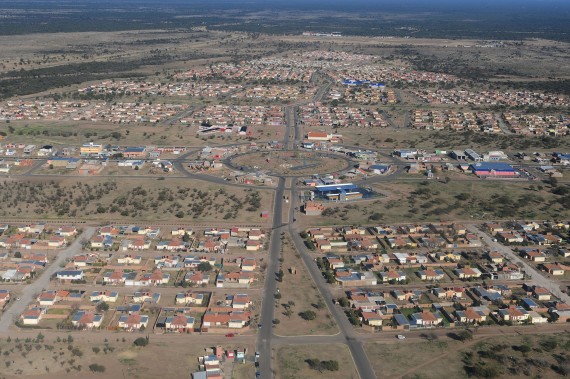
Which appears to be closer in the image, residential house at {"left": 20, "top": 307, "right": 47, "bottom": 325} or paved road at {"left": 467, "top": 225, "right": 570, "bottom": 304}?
residential house at {"left": 20, "top": 307, "right": 47, "bottom": 325}

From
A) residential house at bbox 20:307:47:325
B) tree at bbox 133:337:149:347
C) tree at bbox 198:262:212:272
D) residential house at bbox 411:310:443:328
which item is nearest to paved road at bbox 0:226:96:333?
residential house at bbox 20:307:47:325

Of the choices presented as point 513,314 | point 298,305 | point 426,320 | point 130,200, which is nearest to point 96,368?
point 298,305

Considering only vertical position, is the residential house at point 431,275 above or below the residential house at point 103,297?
above

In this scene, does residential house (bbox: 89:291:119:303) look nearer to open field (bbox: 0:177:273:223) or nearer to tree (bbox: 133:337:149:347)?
tree (bbox: 133:337:149:347)

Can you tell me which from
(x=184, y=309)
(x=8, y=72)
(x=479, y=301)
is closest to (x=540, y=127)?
(x=479, y=301)

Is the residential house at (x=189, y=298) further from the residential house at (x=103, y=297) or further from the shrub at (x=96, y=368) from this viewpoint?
the shrub at (x=96, y=368)

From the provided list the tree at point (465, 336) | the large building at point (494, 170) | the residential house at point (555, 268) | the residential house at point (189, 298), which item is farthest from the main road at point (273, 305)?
the large building at point (494, 170)
